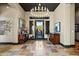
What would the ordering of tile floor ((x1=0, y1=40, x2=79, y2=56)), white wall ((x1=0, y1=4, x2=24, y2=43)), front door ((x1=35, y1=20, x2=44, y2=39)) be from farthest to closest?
front door ((x1=35, y1=20, x2=44, y2=39)) → white wall ((x1=0, y1=4, x2=24, y2=43)) → tile floor ((x1=0, y1=40, x2=79, y2=56))

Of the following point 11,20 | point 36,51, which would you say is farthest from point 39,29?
point 36,51

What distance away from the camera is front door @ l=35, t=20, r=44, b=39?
16.6 metres

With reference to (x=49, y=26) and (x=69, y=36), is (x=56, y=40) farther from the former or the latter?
(x=49, y=26)

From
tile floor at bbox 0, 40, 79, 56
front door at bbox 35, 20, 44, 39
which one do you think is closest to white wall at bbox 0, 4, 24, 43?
tile floor at bbox 0, 40, 79, 56

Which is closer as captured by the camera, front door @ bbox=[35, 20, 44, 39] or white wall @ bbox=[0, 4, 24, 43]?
white wall @ bbox=[0, 4, 24, 43]

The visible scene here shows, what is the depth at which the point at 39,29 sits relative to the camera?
666 inches

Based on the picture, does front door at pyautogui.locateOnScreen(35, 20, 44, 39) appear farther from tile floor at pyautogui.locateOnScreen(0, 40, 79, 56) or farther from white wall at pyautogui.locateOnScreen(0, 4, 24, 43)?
tile floor at pyautogui.locateOnScreen(0, 40, 79, 56)

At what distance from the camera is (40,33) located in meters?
16.7

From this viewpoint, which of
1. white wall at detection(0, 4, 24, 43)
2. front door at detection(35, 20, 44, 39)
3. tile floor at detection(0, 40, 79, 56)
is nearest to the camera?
tile floor at detection(0, 40, 79, 56)

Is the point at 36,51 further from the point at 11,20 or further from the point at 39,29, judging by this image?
the point at 39,29

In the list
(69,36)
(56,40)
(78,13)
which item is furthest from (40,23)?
(69,36)

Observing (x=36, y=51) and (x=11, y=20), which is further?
(x=11, y=20)

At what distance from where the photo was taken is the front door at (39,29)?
16641 mm

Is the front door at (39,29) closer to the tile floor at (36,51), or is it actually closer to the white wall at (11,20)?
the white wall at (11,20)
